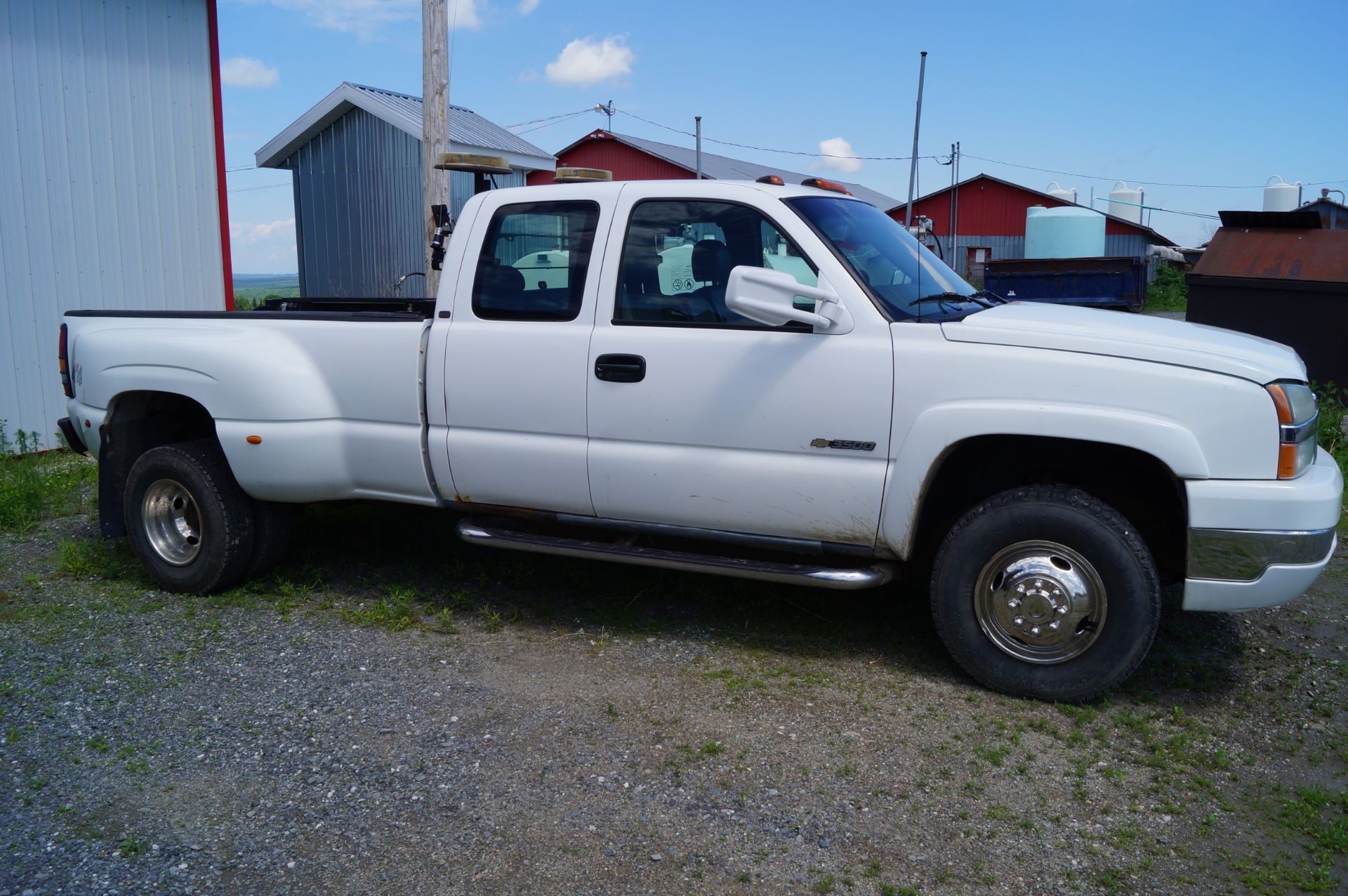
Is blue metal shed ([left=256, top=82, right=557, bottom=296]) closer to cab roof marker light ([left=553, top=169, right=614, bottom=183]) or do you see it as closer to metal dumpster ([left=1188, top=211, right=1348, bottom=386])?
metal dumpster ([left=1188, top=211, right=1348, bottom=386])

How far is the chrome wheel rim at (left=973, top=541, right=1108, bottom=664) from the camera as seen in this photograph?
4141 mm

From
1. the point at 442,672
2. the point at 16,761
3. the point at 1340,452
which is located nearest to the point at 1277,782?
the point at 442,672

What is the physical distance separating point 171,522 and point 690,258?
3.14 meters

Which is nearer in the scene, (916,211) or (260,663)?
(260,663)

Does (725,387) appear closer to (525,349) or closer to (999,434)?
(525,349)

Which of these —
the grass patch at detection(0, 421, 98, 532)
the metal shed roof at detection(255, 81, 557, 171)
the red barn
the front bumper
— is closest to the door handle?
the front bumper

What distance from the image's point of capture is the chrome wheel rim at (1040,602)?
4.14m

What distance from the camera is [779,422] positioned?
14.4ft

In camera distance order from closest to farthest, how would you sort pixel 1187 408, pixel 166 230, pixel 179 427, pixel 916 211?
pixel 1187 408 → pixel 179 427 → pixel 166 230 → pixel 916 211

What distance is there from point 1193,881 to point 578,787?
74.8 inches

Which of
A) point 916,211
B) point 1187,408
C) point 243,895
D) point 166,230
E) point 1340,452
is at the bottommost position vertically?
point 243,895

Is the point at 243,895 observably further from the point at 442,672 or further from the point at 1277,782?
the point at 1277,782

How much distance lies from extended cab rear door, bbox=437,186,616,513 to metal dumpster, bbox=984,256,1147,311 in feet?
47.8

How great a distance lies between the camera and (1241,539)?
12.8ft
